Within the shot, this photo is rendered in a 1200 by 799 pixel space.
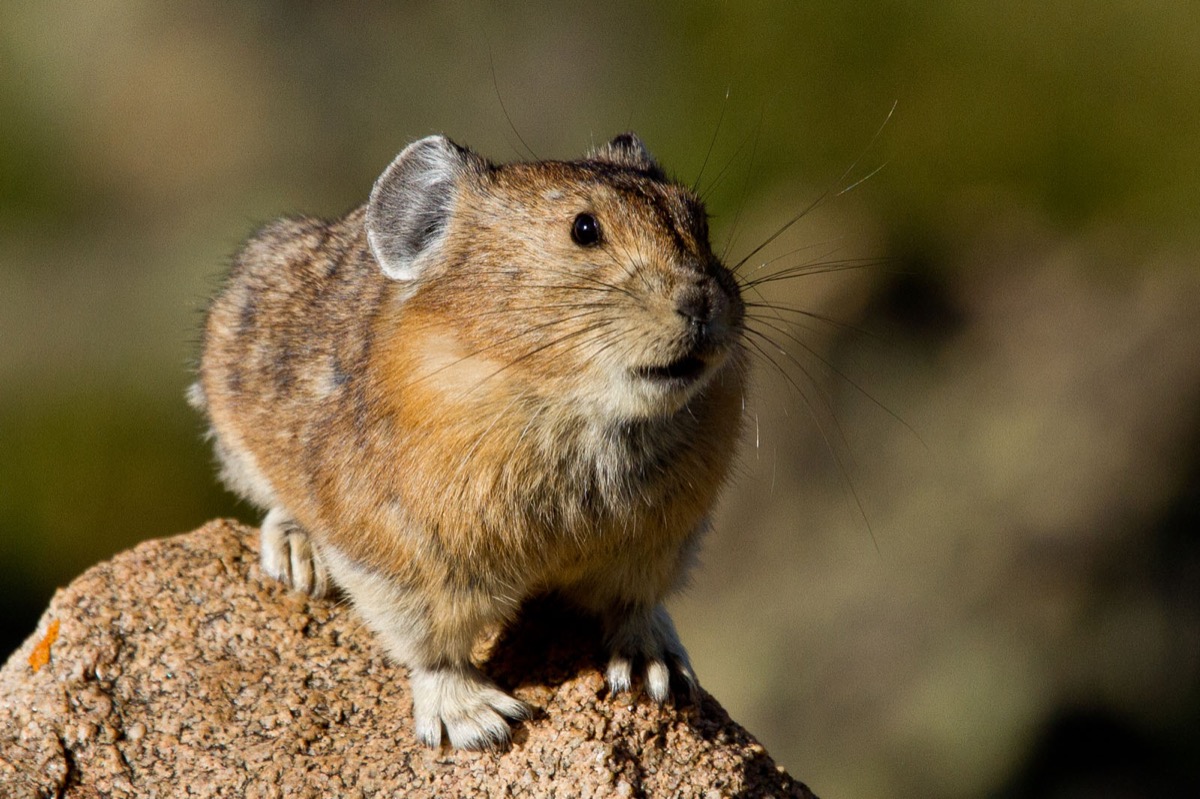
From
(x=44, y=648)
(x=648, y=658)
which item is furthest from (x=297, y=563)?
(x=648, y=658)

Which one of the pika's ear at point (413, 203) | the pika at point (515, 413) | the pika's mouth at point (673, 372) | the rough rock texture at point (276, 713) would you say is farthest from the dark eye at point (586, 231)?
the rough rock texture at point (276, 713)

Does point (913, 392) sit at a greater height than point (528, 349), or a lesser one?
greater

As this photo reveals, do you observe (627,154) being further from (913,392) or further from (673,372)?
(913,392)

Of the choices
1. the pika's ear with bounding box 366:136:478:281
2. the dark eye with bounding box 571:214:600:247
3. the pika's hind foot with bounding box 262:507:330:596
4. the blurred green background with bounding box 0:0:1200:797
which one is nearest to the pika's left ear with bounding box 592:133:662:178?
the pika's ear with bounding box 366:136:478:281

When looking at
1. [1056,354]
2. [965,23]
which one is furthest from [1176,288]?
[965,23]

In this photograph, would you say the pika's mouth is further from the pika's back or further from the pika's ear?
the pika's ear

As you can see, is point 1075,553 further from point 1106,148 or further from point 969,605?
point 1106,148

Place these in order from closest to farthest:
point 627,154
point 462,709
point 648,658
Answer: point 462,709
point 648,658
point 627,154
